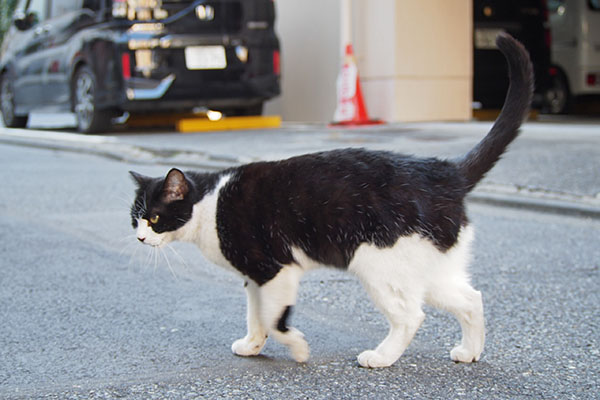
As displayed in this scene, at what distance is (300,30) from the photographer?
15.4 meters

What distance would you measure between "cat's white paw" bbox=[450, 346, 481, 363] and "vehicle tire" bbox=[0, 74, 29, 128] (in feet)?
42.2

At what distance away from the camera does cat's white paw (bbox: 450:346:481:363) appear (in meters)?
3.10

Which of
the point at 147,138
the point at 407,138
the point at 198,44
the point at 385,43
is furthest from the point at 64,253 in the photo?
the point at 385,43

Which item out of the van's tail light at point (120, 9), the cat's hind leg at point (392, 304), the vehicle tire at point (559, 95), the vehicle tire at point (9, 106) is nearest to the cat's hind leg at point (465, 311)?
the cat's hind leg at point (392, 304)

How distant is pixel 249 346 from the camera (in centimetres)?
320

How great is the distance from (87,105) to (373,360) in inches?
400

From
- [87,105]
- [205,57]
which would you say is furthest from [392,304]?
[87,105]

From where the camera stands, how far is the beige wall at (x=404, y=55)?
527 inches

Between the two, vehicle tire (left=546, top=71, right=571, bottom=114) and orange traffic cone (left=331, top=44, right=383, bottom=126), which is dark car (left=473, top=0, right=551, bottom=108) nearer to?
vehicle tire (left=546, top=71, right=571, bottom=114)

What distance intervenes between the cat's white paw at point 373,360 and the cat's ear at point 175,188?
883mm

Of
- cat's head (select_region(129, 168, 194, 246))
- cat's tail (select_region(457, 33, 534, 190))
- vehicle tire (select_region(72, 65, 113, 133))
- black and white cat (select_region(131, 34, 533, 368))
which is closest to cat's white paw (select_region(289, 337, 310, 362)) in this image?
black and white cat (select_region(131, 34, 533, 368))

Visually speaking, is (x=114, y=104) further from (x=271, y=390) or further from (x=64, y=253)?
(x=271, y=390)

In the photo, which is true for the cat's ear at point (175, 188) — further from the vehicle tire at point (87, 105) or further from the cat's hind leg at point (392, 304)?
the vehicle tire at point (87, 105)

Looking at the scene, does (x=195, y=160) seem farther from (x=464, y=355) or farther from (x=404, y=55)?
(x=464, y=355)
